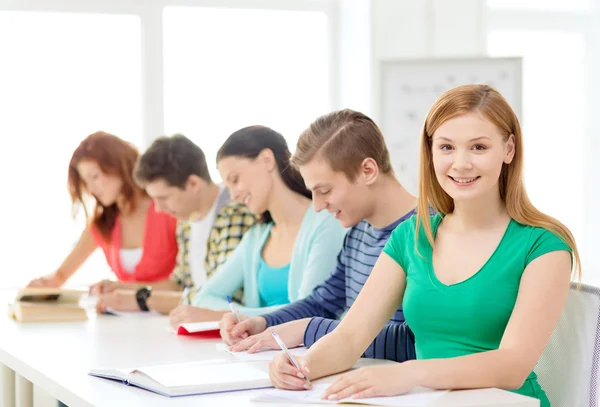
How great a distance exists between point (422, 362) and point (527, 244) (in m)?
0.32

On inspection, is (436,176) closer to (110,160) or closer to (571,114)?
(110,160)

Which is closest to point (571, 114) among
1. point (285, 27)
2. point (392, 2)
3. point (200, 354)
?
point (392, 2)

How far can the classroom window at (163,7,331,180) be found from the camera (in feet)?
16.8

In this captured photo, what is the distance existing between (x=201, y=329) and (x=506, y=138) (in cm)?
101

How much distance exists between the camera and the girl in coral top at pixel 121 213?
3.48m

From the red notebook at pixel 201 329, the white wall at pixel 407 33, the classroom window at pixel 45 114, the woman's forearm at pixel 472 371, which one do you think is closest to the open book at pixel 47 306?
the red notebook at pixel 201 329

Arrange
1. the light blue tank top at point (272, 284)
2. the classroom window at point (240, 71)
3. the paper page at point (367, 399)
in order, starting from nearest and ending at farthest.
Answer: the paper page at point (367, 399) < the light blue tank top at point (272, 284) < the classroom window at point (240, 71)

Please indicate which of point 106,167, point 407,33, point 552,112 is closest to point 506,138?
point 106,167

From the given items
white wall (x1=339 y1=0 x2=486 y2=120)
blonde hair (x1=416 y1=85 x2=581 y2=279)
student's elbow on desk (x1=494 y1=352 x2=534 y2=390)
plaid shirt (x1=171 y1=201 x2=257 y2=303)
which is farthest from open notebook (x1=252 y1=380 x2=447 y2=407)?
white wall (x1=339 y1=0 x2=486 y2=120)

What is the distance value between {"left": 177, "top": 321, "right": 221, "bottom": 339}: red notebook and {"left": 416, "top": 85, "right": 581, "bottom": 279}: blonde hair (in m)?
0.76

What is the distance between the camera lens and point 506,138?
1.69 m

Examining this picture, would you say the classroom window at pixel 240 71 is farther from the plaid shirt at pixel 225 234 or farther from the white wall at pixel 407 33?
the plaid shirt at pixel 225 234

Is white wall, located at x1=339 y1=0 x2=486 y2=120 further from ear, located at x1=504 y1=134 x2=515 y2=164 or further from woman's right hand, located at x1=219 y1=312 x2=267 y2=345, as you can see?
ear, located at x1=504 y1=134 x2=515 y2=164

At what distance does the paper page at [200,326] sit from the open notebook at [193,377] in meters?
0.39
